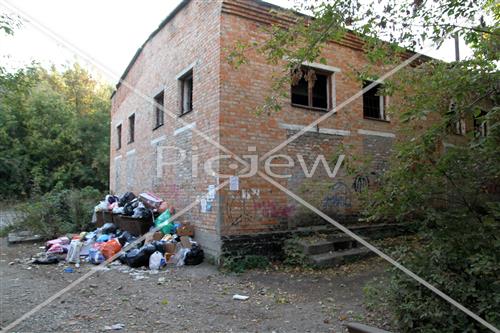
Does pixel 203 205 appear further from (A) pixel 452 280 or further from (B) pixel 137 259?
(A) pixel 452 280

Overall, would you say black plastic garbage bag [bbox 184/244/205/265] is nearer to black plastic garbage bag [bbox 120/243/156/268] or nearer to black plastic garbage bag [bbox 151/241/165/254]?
black plastic garbage bag [bbox 151/241/165/254]

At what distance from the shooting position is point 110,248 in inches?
306

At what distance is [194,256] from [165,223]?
1411 mm

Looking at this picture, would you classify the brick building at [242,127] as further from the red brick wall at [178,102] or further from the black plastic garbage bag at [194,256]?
the black plastic garbage bag at [194,256]

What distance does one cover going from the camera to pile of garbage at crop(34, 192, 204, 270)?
7211mm

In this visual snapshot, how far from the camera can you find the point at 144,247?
730cm

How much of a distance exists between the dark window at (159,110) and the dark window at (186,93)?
4.46 ft

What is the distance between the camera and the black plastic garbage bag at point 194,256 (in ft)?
23.7

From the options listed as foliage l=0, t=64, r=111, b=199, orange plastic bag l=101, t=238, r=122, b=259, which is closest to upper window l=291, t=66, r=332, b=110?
orange plastic bag l=101, t=238, r=122, b=259

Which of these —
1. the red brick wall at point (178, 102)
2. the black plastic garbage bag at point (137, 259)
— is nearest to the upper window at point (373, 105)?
the red brick wall at point (178, 102)

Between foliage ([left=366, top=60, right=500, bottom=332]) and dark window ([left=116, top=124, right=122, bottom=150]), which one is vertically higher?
dark window ([left=116, top=124, right=122, bottom=150])

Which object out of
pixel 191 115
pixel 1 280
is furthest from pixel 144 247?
pixel 191 115

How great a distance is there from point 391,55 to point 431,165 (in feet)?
6.52

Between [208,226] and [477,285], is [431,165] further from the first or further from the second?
[208,226]
